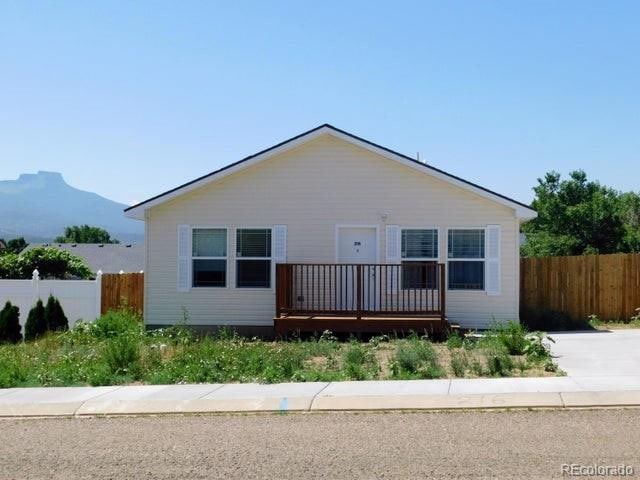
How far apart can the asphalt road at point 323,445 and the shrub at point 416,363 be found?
2422mm

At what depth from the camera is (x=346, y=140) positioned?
1858 cm

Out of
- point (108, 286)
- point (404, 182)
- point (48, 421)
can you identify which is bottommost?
point (48, 421)

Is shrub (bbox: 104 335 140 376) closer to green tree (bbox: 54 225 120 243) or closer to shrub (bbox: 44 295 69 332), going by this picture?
shrub (bbox: 44 295 69 332)

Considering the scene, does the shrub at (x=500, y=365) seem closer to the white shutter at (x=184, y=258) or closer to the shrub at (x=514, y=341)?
the shrub at (x=514, y=341)

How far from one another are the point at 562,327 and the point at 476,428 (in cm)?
1167

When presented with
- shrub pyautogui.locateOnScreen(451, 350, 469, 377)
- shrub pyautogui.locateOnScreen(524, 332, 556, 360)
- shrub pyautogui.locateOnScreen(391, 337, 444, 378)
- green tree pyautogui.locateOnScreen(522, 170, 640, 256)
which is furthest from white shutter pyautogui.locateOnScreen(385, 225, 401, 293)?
green tree pyautogui.locateOnScreen(522, 170, 640, 256)

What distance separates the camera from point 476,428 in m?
8.29

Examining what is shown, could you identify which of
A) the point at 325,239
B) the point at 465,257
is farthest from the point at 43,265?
the point at 465,257

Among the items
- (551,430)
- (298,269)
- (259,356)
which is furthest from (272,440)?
(298,269)

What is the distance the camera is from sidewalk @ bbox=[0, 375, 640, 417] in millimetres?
9594

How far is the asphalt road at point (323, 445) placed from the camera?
686cm

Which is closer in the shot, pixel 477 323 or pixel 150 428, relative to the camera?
pixel 150 428

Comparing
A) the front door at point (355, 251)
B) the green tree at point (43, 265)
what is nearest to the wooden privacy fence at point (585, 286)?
the front door at point (355, 251)

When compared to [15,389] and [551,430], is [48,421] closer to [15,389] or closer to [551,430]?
[15,389]
